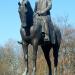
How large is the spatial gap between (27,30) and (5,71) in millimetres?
53567

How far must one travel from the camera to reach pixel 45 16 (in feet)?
57.5

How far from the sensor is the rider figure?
17297 millimetres

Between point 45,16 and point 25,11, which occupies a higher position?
point 25,11

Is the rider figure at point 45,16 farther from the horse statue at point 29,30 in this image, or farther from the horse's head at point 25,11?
the horse's head at point 25,11

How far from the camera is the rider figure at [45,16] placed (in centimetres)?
1730

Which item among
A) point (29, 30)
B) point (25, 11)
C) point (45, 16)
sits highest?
point (25, 11)

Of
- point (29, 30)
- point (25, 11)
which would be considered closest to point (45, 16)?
point (29, 30)

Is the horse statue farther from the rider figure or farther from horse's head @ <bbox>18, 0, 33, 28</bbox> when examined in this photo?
the rider figure

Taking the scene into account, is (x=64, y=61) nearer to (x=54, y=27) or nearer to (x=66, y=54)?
(x=66, y=54)

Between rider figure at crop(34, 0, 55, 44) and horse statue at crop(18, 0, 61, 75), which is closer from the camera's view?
horse statue at crop(18, 0, 61, 75)

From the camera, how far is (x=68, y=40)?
44312 millimetres

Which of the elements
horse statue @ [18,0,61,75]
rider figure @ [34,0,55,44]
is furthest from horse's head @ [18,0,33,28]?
rider figure @ [34,0,55,44]

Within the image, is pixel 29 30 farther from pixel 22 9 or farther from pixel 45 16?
pixel 45 16

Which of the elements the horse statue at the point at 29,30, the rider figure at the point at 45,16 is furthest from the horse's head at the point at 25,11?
the rider figure at the point at 45,16
